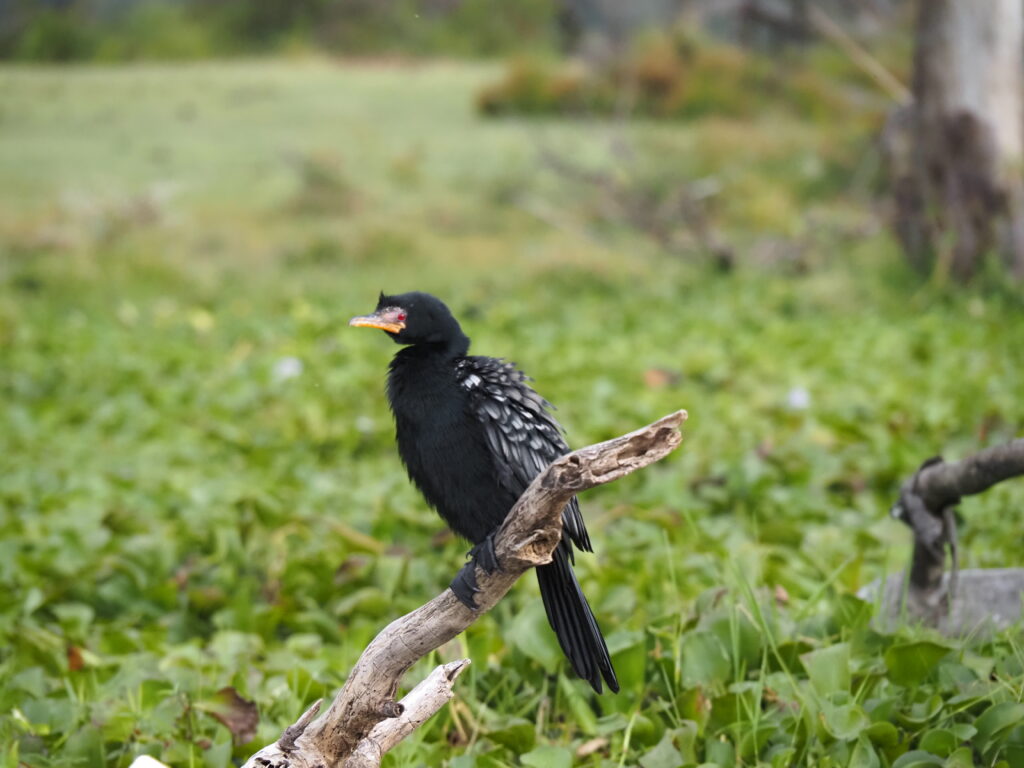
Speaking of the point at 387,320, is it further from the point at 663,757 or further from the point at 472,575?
the point at 663,757

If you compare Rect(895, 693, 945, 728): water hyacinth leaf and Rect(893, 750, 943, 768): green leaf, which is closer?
Rect(893, 750, 943, 768): green leaf

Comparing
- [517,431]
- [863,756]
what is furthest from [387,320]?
[863,756]

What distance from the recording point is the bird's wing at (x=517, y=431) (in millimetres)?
1528

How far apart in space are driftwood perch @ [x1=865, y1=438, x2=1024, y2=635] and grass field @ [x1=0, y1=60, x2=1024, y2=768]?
0.51 feet

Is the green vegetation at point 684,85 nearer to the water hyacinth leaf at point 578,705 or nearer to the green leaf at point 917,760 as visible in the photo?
the water hyacinth leaf at point 578,705

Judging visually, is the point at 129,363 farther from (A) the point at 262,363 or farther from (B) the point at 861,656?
(B) the point at 861,656

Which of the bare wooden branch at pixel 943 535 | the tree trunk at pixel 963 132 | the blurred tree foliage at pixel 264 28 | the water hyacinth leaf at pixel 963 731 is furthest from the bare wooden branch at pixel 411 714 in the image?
the blurred tree foliage at pixel 264 28

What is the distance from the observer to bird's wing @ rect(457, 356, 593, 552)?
5.01 feet

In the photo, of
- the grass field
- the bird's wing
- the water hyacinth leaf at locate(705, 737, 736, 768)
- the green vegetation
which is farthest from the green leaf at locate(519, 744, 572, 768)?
the green vegetation

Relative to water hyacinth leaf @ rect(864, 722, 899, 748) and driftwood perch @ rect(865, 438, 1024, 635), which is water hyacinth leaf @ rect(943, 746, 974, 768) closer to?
water hyacinth leaf @ rect(864, 722, 899, 748)

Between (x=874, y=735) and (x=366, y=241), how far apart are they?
634cm

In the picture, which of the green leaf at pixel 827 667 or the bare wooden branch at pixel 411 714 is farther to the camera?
the green leaf at pixel 827 667

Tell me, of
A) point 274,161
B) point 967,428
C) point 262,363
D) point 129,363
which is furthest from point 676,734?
point 274,161

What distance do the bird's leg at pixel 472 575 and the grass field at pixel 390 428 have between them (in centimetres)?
44
